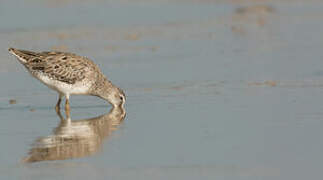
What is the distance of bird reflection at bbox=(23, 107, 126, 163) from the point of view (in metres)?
9.87

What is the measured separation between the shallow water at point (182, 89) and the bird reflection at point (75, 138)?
91 millimetres

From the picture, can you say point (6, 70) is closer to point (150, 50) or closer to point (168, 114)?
point (150, 50)

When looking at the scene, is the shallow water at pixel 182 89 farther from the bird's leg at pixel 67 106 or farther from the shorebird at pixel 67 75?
the shorebird at pixel 67 75

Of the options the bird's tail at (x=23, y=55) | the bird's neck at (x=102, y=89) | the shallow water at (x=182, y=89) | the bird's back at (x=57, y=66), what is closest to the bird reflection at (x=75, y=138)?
the shallow water at (x=182, y=89)

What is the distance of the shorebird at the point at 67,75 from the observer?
44.6ft

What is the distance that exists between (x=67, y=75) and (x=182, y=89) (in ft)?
6.69

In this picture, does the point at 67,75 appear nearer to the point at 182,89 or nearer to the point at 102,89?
the point at 102,89

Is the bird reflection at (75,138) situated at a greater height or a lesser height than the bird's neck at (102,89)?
lesser

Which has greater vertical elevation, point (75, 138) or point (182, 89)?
point (182, 89)

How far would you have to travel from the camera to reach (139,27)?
21.6 metres

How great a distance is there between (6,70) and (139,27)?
584 centimetres

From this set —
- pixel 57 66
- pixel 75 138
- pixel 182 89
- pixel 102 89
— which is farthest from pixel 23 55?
→ pixel 75 138

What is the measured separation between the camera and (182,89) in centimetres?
1423

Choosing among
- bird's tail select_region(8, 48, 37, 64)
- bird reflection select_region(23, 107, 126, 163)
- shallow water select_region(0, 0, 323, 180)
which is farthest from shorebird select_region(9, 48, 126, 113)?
bird reflection select_region(23, 107, 126, 163)
